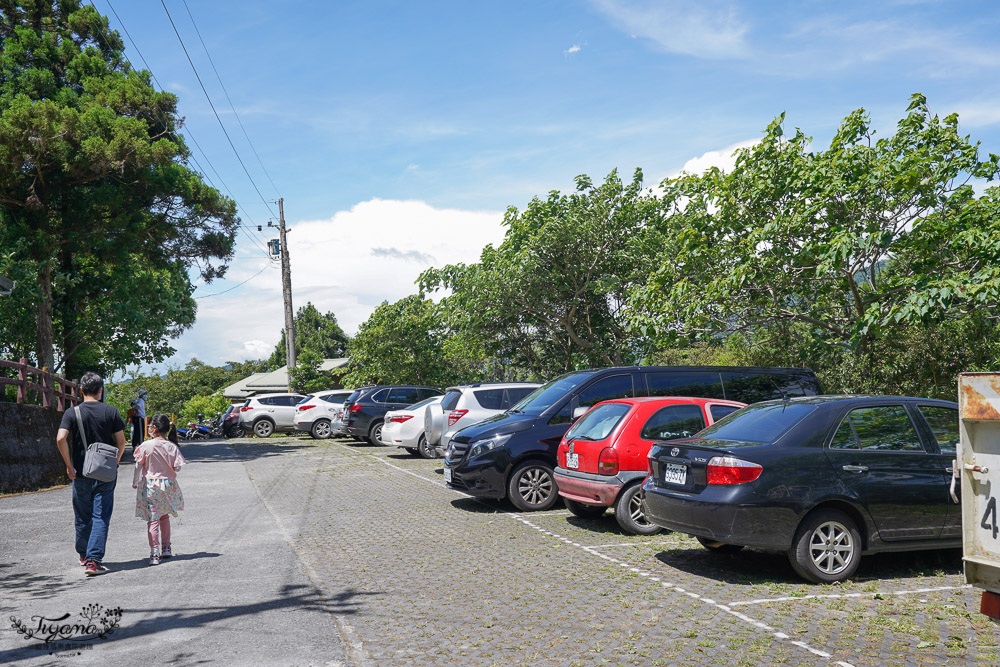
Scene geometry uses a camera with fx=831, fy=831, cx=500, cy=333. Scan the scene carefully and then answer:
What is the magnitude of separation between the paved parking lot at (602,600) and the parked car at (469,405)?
486 centimetres

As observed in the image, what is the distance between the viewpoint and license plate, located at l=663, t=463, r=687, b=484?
A: 7.14m

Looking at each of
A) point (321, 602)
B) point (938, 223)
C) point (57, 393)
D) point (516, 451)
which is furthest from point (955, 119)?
point (57, 393)

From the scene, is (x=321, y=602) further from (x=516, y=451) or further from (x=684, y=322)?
(x=684, y=322)

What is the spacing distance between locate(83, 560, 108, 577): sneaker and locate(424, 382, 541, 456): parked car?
25.6 feet

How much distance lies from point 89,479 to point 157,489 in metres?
0.62

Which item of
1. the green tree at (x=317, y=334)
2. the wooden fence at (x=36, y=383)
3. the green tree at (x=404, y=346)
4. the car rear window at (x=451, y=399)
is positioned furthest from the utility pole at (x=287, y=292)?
the green tree at (x=317, y=334)

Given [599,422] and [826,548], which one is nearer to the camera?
[826,548]

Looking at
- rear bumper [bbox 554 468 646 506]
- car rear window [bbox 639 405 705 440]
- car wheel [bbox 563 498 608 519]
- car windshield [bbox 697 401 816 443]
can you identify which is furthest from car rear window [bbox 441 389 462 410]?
car windshield [bbox 697 401 816 443]

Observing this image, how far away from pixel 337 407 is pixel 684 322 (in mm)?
15882

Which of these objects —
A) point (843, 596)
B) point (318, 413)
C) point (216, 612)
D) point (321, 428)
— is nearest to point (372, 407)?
point (318, 413)

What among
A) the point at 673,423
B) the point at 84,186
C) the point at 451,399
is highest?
the point at 84,186

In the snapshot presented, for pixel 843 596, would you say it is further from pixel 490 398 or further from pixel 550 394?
pixel 490 398

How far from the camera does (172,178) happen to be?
2344 centimetres

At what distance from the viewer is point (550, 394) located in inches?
456
